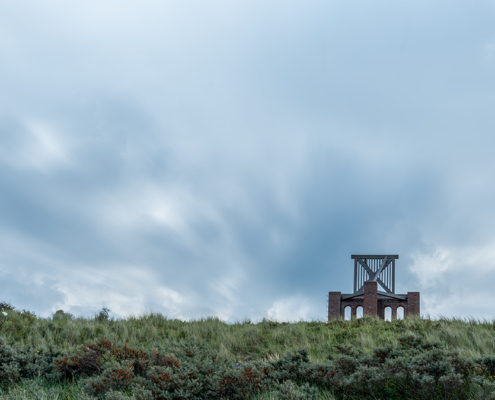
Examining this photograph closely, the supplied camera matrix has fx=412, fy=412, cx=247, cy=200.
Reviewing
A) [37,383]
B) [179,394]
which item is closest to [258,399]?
[179,394]

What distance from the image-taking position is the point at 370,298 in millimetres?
27531

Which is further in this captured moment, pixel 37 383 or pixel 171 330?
pixel 171 330

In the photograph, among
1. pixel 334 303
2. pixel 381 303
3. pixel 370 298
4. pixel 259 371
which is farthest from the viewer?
pixel 334 303

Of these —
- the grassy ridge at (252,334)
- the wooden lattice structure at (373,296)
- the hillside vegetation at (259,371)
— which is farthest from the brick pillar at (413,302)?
the hillside vegetation at (259,371)

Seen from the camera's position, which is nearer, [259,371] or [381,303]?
[259,371]

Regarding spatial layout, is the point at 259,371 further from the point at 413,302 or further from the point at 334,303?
the point at 413,302

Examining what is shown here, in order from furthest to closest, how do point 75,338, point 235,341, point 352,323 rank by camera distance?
point 352,323 < point 75,338 < point 235,341

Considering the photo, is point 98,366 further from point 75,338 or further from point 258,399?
point 75,338

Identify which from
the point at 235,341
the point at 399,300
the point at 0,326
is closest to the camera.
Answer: the point at 235,341

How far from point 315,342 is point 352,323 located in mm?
3824

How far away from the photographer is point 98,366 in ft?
23.8

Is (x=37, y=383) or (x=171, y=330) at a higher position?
(x=171, y=330)

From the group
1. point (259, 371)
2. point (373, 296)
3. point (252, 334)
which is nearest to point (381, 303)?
point (373, 296)

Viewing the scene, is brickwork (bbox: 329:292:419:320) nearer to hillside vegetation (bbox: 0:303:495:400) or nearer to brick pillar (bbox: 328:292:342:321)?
brick pillar (bbox: 328:292:342:321)
